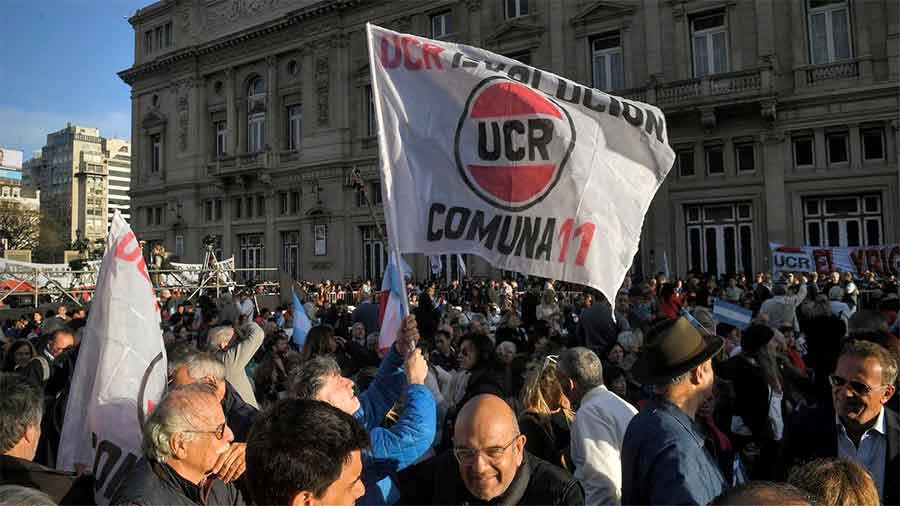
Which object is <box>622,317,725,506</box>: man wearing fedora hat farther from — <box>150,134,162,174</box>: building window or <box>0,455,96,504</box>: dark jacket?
<box>150,134,162,174</box>: building window

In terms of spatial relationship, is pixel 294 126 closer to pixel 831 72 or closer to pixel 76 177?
pixel 831 72

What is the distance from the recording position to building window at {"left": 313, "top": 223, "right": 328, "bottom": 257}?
31375mm

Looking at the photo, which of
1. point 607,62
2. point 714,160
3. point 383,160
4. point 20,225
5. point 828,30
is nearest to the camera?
point 383,160

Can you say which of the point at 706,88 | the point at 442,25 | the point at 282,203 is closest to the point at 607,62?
the point at 706,88

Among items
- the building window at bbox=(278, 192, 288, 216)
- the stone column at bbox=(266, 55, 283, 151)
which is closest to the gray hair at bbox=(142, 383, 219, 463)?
the building window at bbox=(278, 192, 288, 216)

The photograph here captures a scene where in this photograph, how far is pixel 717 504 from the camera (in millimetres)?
1689

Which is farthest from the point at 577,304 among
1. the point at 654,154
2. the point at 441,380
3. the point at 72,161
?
the point at 72,161

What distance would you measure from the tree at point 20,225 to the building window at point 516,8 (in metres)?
54.5

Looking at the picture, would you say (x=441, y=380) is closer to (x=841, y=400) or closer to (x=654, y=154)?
(x=654, y=154)

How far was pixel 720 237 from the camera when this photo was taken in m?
22.2

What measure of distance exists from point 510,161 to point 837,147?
19949 millimetres

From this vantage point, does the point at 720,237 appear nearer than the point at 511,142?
No

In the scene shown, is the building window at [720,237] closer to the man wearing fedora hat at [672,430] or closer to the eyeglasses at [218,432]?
the man wearing fedora hat at [672,430]

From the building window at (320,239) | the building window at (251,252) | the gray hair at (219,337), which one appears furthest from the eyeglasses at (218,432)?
the building window at (251,252)
